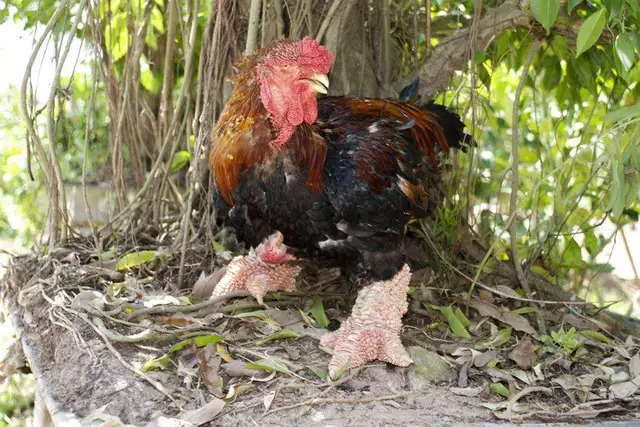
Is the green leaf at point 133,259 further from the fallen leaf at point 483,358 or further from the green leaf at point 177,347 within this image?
the fallen leaf at point 483,358

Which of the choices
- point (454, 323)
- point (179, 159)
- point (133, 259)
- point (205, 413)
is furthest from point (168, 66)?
point (205, 413)

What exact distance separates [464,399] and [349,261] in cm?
73

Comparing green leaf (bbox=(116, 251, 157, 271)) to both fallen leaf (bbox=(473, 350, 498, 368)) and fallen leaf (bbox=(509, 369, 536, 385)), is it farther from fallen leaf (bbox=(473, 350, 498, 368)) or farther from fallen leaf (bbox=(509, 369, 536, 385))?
fallen leaf (bbox=(509, 369, 536, 385))

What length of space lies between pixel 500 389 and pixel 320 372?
0.70 metres

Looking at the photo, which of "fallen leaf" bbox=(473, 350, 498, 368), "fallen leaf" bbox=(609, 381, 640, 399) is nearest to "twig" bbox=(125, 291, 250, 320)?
"fallen leaf" bbox=(473, 350, 498, 368)

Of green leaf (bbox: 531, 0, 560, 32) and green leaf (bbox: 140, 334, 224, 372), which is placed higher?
green leaf (bbox: 531, 0, 560, 32)

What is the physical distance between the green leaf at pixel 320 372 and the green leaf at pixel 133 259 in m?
1.26

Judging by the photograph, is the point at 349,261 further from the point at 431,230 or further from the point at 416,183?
the point at 431,230

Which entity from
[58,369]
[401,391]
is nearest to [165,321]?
[58,369]

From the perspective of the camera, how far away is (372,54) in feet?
12.3

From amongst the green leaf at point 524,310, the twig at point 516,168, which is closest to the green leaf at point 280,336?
the green leaf at point 524,310

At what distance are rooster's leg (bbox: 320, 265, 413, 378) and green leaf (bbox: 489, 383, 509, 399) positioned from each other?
13.1 inches

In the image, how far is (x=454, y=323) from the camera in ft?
9.98

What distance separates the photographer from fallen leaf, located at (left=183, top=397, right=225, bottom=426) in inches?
83.5
